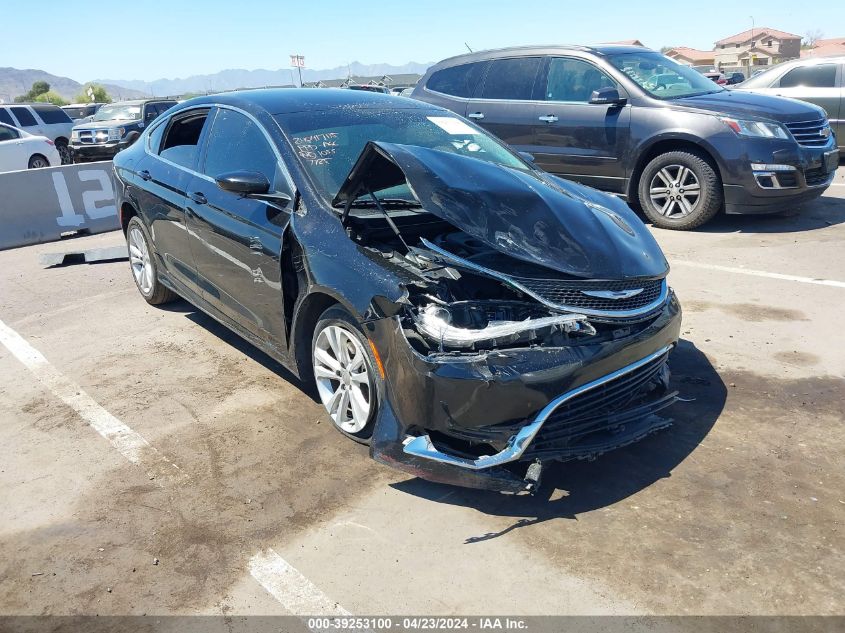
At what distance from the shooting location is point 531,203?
3787mm

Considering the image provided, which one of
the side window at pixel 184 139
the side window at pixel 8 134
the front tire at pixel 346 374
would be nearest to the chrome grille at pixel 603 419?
the front tire at pixel 346 374

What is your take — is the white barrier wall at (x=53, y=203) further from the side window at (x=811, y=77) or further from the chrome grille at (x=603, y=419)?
the side window at (x=811, y=77)

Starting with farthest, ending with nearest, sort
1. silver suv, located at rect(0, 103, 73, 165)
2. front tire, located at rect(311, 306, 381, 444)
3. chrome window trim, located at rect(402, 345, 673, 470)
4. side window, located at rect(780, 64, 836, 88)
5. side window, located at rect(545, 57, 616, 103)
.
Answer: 1. silver suv, located at rect(0, 103, 73, 165)
2. side window, located at rect(780, 64, 836, 88)
3. side window, located at rect(545, 57, 616, 103)
4. front tire, located at rect(311, 306, 381, 444)
5. chrome window trim, located at rect(402, 345, 673, 470)

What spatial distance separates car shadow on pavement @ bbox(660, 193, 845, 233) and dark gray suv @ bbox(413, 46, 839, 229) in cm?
26

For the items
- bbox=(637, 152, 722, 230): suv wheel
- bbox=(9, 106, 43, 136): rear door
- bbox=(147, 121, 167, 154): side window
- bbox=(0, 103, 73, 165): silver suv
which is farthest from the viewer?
bbox=(9, 106, 43, 136): rear door

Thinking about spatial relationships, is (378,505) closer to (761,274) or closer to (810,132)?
(761,274)

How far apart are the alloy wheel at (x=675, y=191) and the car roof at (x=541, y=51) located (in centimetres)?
168

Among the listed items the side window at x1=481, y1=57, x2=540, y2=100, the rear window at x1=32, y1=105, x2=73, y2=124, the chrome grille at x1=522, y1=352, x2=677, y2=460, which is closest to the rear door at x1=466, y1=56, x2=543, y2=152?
the side window at x1=481, y1=57, x2=540, y2=100

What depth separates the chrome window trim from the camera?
3086 mm

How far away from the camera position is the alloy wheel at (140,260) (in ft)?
20.2

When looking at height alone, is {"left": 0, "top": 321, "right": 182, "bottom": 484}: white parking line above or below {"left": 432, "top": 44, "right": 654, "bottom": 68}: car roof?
below

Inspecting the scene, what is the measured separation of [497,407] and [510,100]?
22.5ft

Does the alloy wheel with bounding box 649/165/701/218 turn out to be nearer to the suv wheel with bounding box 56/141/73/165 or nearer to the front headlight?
the front headlight

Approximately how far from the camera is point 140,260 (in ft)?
20.9
